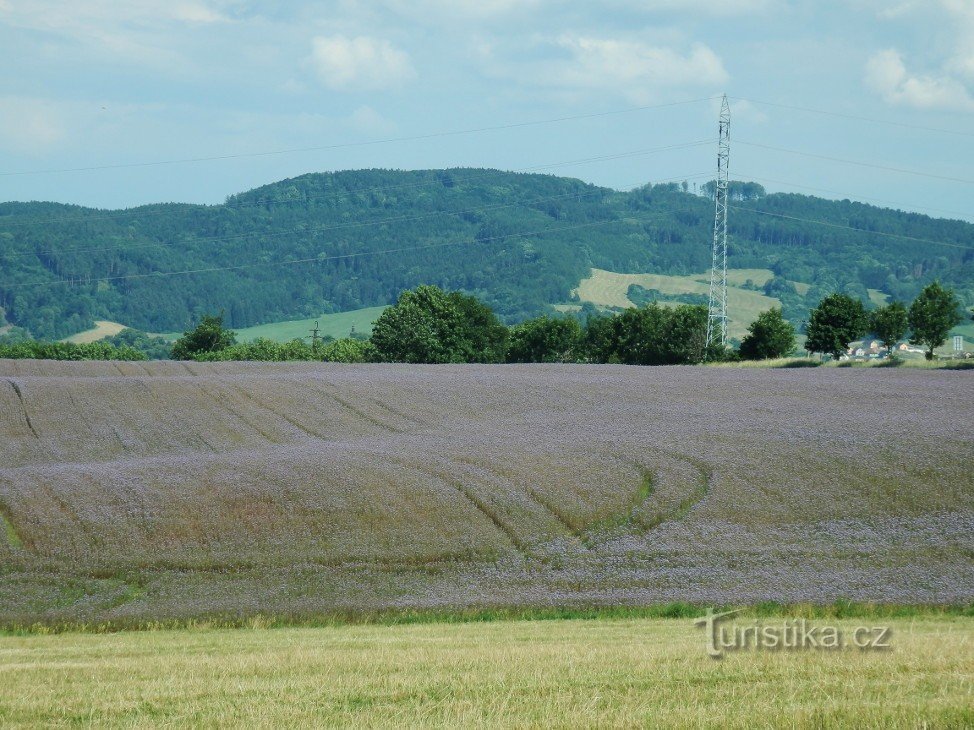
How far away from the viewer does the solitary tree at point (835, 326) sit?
10838cm

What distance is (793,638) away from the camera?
52.6ft

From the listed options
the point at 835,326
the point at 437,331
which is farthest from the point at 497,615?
the point at 437,331

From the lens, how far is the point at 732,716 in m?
10.9

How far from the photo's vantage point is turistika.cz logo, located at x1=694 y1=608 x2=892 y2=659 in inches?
590

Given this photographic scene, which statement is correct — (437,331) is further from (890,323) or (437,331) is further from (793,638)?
(793,638)

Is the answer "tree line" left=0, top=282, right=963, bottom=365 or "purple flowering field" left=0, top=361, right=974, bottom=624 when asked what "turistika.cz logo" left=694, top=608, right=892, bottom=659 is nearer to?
"purple flowering field" left=0, top=361, right=974, bottom=624

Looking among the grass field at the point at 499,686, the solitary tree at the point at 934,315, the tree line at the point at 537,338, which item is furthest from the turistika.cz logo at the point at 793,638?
the tree line at the point at 537,338

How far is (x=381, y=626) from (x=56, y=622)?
22.9 ft

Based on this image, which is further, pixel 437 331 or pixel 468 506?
pixel 437 331

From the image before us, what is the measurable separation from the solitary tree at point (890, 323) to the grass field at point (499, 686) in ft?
324

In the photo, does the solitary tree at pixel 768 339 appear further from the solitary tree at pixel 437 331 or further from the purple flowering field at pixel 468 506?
the purple flowering field at pixel 468 506

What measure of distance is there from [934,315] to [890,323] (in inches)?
207

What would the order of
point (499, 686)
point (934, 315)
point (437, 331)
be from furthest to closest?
point (437, 331)
point (934, 315)
point (499, 686)

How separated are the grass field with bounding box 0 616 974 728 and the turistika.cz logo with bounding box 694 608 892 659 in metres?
0.37
